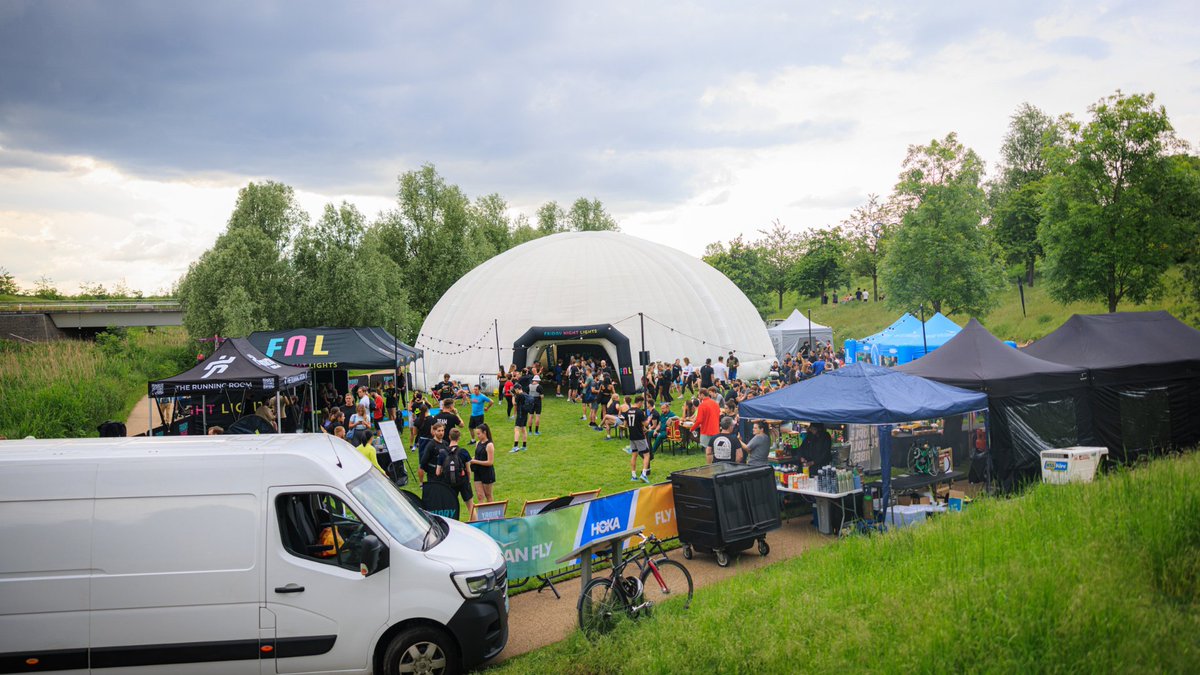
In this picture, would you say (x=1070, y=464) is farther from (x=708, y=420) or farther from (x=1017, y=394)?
(x=708, y=420)

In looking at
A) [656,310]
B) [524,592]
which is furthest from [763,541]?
[656,310]

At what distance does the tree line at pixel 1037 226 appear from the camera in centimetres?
2647

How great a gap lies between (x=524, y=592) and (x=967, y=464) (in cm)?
1065

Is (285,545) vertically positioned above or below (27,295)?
below

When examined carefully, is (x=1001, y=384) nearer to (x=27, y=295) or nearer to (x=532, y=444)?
(x=532, y=444)

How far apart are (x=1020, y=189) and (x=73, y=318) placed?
74266 mm

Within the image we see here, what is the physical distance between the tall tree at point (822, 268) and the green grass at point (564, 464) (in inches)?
2039

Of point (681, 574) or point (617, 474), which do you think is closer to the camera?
point (681, 574)

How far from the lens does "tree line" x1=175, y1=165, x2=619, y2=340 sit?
36.7 m

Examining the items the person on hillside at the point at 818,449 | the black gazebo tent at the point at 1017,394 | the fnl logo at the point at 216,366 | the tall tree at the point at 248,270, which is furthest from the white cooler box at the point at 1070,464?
the tall tree at the point at 248,270

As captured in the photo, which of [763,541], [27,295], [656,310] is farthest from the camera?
[27,295]

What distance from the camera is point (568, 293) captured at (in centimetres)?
3328

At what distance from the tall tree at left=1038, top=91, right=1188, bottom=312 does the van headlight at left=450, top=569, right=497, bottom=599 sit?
2906cm

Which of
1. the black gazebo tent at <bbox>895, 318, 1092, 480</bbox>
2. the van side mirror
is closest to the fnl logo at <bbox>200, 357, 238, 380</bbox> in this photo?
the van side mirror
